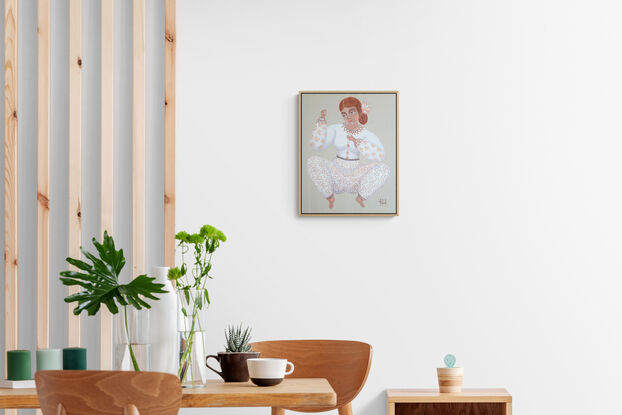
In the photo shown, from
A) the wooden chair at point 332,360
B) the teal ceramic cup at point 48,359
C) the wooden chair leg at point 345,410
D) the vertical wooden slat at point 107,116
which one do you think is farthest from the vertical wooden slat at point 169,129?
the teal ceramic cup at point 48,359

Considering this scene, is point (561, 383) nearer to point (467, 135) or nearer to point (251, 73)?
point (467, 135)

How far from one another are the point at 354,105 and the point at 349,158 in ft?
0.74

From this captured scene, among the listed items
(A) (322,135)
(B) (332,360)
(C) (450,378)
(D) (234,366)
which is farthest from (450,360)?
(D) (234,366)

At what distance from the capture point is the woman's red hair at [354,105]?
10.7 feet

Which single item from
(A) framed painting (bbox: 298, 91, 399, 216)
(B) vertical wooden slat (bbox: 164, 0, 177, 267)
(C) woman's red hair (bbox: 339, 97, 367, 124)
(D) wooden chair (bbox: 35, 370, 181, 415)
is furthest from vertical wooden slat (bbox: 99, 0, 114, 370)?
(D) wooden chair (bbox: 35, 370, 181, 415)

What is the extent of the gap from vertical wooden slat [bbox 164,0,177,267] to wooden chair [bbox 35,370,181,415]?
1.56m

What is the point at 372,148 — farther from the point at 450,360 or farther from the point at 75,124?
the point at 75,124

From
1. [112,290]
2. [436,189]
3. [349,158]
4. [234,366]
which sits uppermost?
[349,158]

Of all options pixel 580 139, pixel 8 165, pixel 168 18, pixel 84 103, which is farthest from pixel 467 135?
pixel 8 165

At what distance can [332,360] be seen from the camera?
2.72 metres

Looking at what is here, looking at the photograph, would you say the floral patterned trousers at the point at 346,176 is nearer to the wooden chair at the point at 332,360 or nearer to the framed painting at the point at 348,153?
the framed painting at the point at 348,153

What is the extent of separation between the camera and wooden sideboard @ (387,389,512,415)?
9.52ft

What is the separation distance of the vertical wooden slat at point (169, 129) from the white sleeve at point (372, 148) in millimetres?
793

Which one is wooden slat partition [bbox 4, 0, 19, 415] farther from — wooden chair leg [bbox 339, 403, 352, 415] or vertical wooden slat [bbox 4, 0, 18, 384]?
wooden chair leg [bbox 339, 403, 352, 415]
